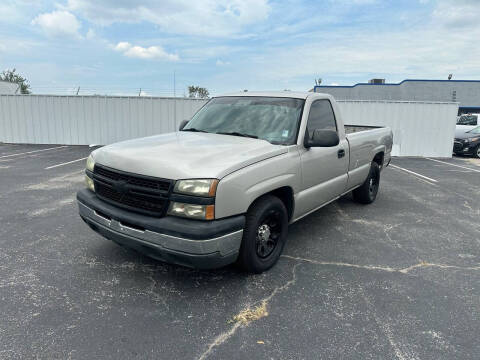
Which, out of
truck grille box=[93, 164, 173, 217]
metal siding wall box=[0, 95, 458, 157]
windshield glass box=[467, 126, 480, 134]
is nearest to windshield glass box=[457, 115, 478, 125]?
windshield glass box=[467, 126, 480, 134]

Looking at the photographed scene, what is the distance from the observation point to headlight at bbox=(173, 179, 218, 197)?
107 inches

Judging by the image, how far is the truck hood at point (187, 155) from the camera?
9.25ft

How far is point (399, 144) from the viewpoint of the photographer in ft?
48.1

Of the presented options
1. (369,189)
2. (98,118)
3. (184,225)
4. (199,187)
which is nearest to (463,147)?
(369,189)

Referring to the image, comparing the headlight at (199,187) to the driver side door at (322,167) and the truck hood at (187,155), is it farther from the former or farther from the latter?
the driver side door at (322,167)

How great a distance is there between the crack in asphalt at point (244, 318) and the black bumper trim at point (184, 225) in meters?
0.69

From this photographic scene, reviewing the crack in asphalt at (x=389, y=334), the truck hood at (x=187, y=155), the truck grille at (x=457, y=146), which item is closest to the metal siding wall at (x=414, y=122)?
the truck grille at (x=457, y=146)

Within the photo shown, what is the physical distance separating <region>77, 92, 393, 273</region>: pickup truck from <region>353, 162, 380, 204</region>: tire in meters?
1.66

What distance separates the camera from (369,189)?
616 centimetres

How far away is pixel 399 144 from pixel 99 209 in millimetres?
14185

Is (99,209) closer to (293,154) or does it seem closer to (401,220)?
(293,154)

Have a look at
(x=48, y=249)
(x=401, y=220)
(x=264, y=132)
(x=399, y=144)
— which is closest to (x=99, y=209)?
(x=48, y=249)

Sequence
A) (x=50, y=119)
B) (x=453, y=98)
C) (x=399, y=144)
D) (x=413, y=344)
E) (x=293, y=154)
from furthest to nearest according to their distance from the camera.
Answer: (x=453, y=98)
(x=50, y=119)
(x=399, y=144)
(x=293, y=154)
(x=413, y=344)

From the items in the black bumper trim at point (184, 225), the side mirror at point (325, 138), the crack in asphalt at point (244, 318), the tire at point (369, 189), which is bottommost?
the crack in asphalt at point (244, 318)
